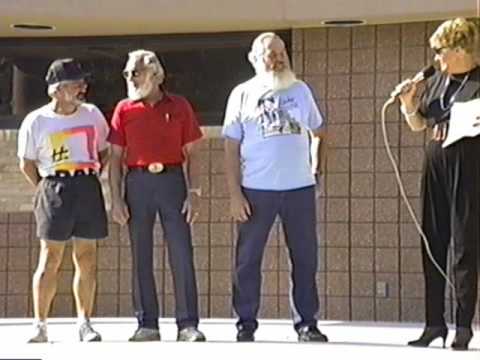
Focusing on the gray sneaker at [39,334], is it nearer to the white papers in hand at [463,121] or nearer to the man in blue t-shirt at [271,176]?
the man in blue t-shirt at [271,176]

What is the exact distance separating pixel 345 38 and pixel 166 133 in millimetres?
2670

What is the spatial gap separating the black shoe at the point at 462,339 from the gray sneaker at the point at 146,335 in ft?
6.15

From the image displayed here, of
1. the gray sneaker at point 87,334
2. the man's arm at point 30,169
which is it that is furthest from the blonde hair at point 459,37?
the gray sneaker at point 87,334

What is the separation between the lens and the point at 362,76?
9969 mm

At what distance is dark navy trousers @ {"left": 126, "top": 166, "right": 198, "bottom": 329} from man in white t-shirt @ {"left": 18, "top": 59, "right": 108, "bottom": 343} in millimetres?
277

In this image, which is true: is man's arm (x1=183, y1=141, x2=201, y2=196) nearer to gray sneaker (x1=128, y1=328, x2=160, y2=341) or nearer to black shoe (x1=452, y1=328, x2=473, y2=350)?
gray sneaker (x1=128, y1=328, x2=160, y2=341)

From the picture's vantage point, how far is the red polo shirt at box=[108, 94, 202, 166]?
7.84 metres

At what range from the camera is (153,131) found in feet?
25.7

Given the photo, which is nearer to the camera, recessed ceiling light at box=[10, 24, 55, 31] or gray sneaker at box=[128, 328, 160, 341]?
gray sneaker at box=[128, 328, 160, 341]

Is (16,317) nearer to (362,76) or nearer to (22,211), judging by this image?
(22,211)

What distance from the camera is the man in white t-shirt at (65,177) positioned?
790 cm

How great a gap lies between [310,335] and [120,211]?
1440 mm

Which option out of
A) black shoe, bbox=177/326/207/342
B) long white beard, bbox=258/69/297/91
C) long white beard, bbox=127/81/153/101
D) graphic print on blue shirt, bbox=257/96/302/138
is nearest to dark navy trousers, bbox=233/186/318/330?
black shoe, bbox=177/326/207/342

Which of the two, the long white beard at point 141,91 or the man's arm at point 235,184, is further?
the long white beard at point 141,91
